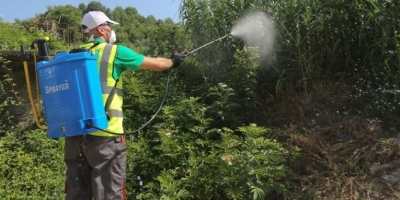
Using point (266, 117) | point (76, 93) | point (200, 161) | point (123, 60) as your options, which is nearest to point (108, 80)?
point (123, 60)

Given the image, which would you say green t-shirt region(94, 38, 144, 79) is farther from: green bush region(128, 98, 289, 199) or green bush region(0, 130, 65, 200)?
green bush region(0, 130, 65, 200)

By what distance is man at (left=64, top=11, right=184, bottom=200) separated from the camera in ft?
9.00

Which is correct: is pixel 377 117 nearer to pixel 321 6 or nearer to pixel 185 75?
pixel 321 6

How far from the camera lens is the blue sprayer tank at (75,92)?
253 centimetres

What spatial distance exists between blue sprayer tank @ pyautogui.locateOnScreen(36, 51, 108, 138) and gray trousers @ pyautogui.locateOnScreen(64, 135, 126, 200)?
20cm

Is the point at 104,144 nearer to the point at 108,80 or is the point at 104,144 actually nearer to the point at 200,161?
the point at 108,80

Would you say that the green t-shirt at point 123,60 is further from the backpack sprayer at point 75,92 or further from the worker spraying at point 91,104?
the backpack sprayer at point 75,92

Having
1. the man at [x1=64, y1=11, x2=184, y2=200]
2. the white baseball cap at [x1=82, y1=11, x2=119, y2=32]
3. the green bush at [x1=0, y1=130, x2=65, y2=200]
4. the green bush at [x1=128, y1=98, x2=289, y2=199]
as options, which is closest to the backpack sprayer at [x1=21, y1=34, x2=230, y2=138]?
the man at [x1=64, y1=11, x2=184, y2=200]

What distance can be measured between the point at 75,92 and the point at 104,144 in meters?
0.43

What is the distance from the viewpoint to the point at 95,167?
2.74 meters

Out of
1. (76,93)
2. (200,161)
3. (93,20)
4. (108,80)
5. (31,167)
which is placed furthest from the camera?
(31,167)

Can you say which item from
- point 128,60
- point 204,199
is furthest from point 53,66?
point 204,199

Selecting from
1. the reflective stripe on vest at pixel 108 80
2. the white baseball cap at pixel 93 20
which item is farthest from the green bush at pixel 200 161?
the white baseball cap at pixel 93 20

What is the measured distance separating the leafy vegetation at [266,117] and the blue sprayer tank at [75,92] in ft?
3.28
